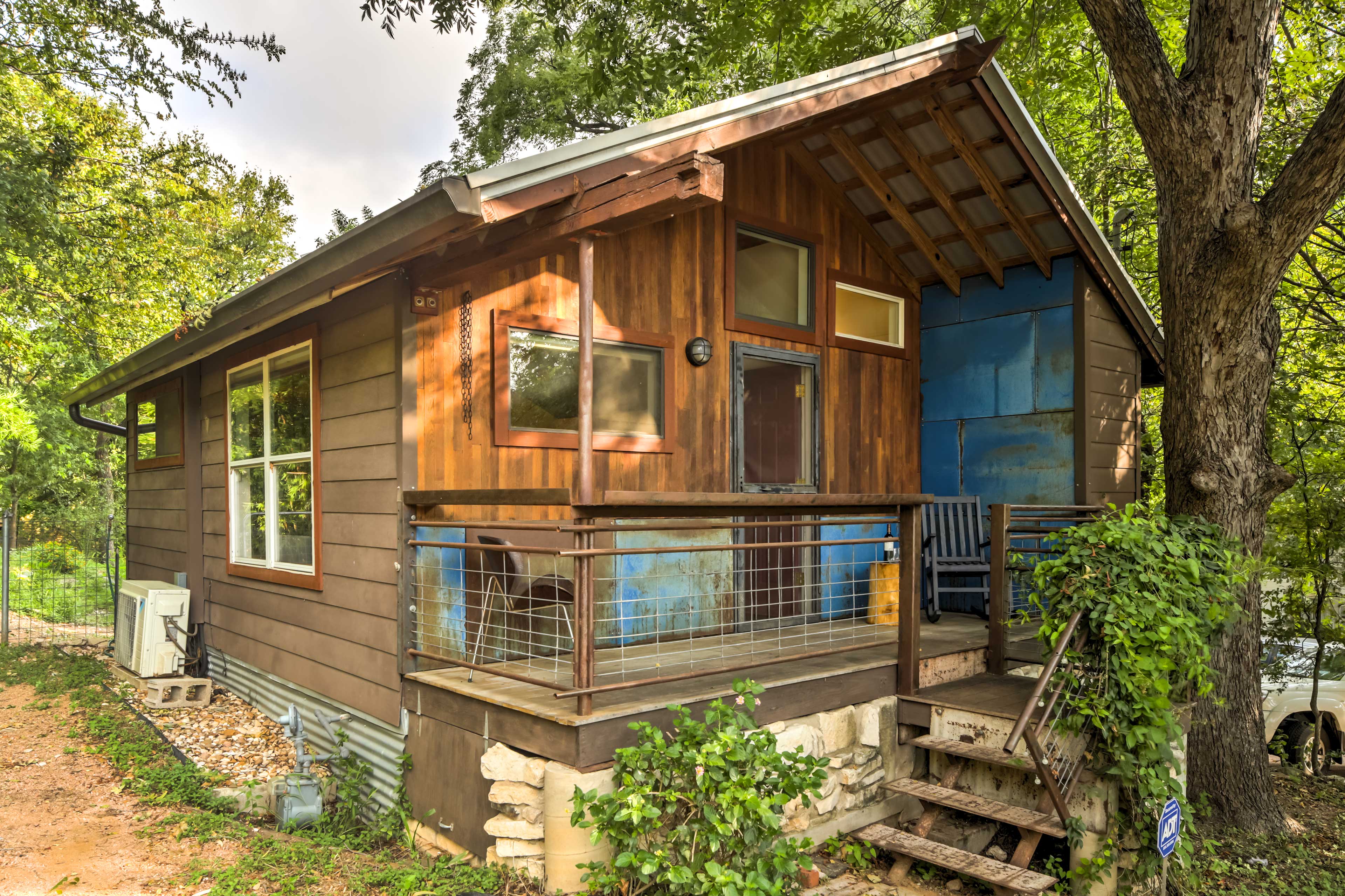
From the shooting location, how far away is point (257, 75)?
751 centimetres

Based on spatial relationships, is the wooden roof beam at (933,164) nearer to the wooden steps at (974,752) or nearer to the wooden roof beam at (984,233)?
the wooden roof beam at (984,233)

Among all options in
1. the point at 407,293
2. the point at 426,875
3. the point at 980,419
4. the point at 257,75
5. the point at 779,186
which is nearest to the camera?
the point at 426,875

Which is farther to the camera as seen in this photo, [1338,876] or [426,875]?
[1338,876]

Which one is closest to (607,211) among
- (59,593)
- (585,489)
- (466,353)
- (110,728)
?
(585,489)

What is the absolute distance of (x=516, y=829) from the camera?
11.0ft

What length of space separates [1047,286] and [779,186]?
217 cm

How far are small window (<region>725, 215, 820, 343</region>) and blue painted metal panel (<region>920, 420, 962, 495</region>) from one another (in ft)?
4.97

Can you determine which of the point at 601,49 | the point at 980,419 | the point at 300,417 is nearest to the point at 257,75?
the point at 601,49

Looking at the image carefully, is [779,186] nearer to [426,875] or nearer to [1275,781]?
[426,875]

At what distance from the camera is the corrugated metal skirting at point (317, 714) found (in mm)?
4270

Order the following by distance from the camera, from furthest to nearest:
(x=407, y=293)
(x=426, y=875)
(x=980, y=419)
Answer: (x=980, y=419) → (x=407, y=293) → (x=426, y=875)

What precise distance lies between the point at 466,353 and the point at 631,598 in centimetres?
174

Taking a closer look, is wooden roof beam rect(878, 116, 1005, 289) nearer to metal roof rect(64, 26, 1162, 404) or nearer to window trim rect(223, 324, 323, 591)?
metal roof rect(64, 26, 1162, 404)

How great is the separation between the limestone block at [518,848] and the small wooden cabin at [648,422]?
2 cm
